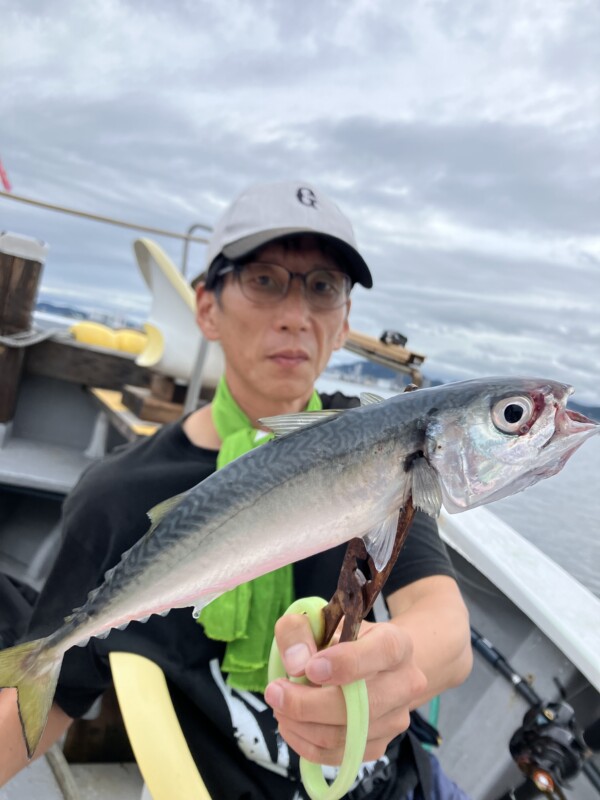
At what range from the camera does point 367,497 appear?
1026mm

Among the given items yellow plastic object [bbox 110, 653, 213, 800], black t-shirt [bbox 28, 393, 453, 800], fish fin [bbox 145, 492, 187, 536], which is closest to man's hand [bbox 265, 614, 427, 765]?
fish fin [bbox 145, 492, 187, 536]

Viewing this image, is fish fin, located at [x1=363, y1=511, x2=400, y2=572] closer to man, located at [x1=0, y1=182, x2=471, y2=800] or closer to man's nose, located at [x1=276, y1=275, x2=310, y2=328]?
man, located at [x1=0, y1=182, x2=471, y2=800]

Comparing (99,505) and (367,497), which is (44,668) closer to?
(367,497)

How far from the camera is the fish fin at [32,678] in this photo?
1.20 meters

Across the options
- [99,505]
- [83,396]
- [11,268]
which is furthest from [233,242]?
[83,396]

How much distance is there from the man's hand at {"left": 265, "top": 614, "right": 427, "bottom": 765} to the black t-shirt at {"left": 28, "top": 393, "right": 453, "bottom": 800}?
841mm

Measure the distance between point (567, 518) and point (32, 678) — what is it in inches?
224

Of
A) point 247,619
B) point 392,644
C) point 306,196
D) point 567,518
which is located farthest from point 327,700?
point 567,518

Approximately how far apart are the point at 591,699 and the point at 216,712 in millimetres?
2379

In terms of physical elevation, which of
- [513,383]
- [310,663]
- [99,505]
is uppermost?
[513,383]

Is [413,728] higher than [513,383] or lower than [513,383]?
lower

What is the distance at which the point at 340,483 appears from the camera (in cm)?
105

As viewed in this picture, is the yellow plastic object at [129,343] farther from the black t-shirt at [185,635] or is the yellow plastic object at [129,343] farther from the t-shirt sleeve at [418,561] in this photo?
the t-shirt sleeve at [418,561]

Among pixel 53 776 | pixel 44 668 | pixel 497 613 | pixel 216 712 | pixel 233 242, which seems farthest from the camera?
pixel 497 613
